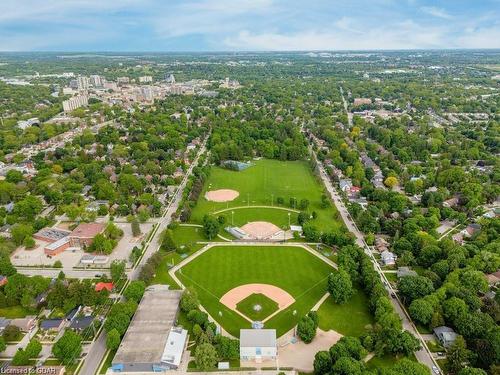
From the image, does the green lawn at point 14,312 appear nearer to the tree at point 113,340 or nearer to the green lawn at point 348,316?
the tree at point 113,340

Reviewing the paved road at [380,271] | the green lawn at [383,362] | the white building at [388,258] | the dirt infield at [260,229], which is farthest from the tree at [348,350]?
the dirt infield at [260,229]

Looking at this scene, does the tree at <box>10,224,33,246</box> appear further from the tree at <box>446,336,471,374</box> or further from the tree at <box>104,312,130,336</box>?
the tree at <box>446,336,471,374</box>

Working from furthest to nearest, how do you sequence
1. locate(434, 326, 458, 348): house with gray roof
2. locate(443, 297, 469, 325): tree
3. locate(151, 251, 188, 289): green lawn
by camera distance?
1. locate(151, 251, 188, 289): green lawn
2. locate(443, 297, 469, 325): tree
3. locate(434, 326, 458, 348): house with gray roof

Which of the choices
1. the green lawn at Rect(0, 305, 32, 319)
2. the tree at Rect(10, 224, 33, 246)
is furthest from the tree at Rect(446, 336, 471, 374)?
the tree at Rect(10, 224, 33, 246)

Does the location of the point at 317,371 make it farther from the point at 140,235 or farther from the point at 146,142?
the point at 146,142

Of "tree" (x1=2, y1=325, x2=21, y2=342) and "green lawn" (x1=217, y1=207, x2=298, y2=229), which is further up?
"tree" (x1=2, y1=325, x2=21, y2=342)

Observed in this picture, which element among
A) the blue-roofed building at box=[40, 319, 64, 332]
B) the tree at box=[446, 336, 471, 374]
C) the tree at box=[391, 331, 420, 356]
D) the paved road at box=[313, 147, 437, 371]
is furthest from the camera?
the blue-roofed building at box=[40, 319, 64, 332]
